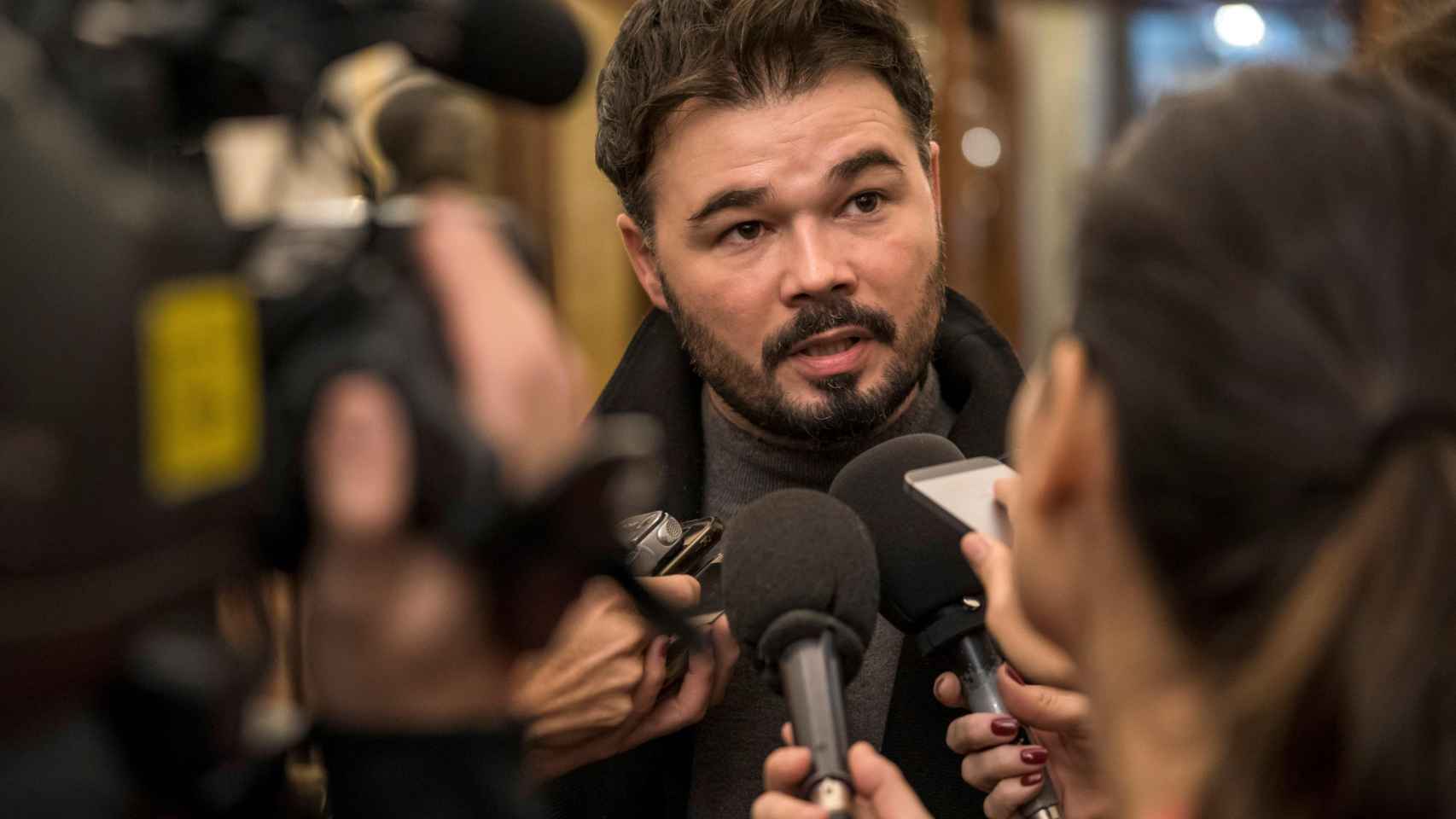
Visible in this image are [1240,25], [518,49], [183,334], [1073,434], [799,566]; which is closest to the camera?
[183,334]

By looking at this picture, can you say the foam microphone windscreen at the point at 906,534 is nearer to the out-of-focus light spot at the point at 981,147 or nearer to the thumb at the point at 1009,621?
the thumb at the point at 1009,621

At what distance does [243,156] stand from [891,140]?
0.99 meters

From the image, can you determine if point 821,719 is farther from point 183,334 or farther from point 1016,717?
point 183,334

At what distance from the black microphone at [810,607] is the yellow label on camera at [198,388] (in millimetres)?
545

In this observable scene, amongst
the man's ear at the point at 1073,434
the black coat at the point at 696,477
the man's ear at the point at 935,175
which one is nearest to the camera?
the man's ear at the point at 1073,434

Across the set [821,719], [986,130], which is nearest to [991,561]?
→ [821,719]

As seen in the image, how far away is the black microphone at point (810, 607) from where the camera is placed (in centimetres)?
103

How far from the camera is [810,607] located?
1.13 m

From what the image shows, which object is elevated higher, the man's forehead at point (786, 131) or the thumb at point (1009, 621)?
the man's forehead at point (786, 131)

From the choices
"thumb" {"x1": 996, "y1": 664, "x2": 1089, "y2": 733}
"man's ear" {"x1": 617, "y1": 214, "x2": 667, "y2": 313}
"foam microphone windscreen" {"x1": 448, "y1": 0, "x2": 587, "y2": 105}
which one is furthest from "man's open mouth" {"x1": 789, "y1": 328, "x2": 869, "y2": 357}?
"foam microphone windscreen" {"x1": 448, "y1": 0, "x2": 587, "y2": 105}

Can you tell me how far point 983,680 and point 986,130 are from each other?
5.44 m

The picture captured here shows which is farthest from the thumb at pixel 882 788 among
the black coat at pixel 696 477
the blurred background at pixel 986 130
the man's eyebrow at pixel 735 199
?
the man's eyebrow at pixel 735 199

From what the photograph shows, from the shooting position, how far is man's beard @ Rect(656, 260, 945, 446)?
165 cm

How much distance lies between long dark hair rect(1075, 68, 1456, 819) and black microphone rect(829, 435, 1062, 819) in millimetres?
481
